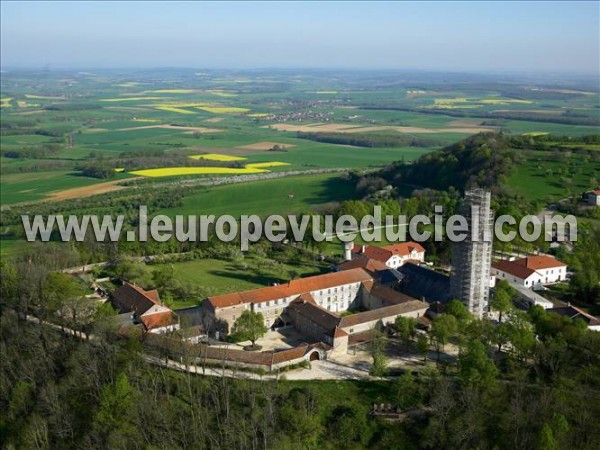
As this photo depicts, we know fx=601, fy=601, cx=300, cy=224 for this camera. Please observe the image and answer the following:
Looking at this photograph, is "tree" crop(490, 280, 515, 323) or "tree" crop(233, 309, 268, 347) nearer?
"tree" crop(233, 309, 268, 347)

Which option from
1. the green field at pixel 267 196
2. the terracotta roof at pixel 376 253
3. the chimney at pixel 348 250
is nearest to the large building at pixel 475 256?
the terracotta roof at pixel 376 253

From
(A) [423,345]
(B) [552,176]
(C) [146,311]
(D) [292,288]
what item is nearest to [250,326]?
(D) [292,288]

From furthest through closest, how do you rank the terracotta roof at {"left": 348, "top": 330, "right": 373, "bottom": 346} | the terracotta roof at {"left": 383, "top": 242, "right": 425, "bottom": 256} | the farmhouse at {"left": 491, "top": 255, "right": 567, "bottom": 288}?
the terracotta roof at {"left": 383, "top": 242, "right": 425, "bottom": 256} → the farmhouse at {"left": 491, "top": 255, "right": 567, "bottom": 288} → the terracotta roof at {"left": 348, "top": 330, "right": 373, "bottom": 346}

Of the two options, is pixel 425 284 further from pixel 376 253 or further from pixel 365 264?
pixel 376 253

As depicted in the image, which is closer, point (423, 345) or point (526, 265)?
point (423, 345)

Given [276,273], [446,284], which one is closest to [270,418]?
[446,284]

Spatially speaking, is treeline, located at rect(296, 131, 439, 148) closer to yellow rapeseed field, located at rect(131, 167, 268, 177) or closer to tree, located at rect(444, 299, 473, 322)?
yellow rapeseed field, located at rect(131, 167, 268, 177)

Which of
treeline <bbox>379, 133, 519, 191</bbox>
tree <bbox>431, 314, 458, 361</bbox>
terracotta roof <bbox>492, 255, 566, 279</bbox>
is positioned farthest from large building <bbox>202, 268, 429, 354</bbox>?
treeline <bbox>379, 133, 519, 191</bbox>

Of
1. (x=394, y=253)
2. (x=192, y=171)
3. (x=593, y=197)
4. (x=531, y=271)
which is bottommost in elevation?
(x=192, y=171)
